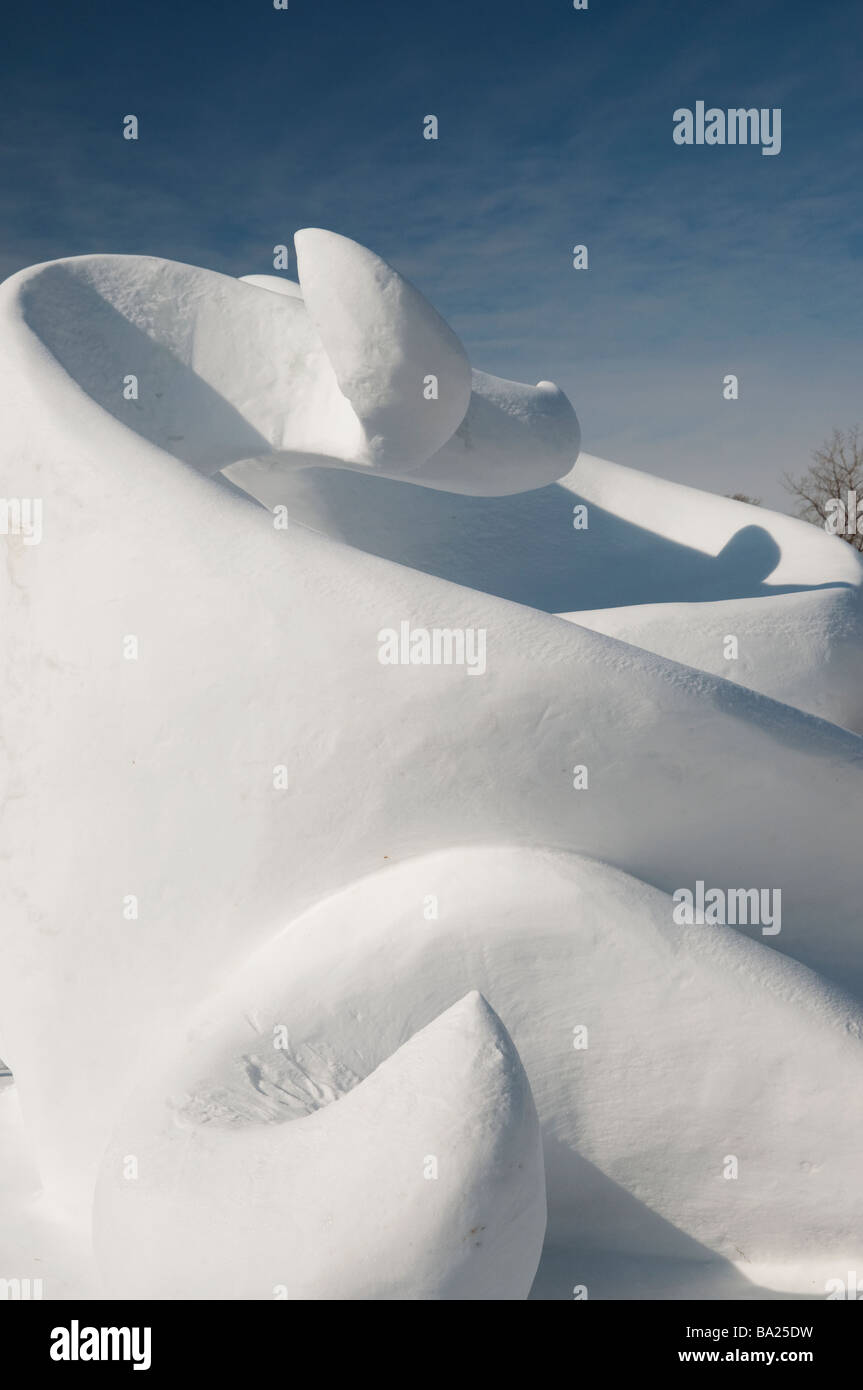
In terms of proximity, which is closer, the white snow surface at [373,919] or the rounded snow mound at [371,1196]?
the rounded snow mound at [371,1196]

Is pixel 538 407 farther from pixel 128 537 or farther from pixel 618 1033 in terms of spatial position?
pixel 618 1033

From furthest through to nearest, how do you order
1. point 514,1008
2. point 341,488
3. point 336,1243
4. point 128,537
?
point 341,488 → point 128,537 → point 514,1008 → point 336,1243

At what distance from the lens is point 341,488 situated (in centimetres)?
818

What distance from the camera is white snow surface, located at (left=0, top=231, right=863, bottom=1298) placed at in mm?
3248

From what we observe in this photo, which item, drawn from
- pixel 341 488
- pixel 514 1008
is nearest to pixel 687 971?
pixel 514 1008

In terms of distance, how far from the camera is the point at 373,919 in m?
4.16

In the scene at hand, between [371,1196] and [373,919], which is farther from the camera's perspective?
[373,919]

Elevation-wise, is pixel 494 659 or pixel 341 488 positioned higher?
pixel 341 488

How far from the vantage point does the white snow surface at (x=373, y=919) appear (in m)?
3.25

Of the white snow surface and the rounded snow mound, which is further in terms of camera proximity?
the white snow surface

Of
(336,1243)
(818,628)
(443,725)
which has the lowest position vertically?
(336,1243)

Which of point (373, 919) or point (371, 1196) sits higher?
point (373, 919)

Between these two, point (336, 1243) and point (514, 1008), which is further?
point (514, 1008)
